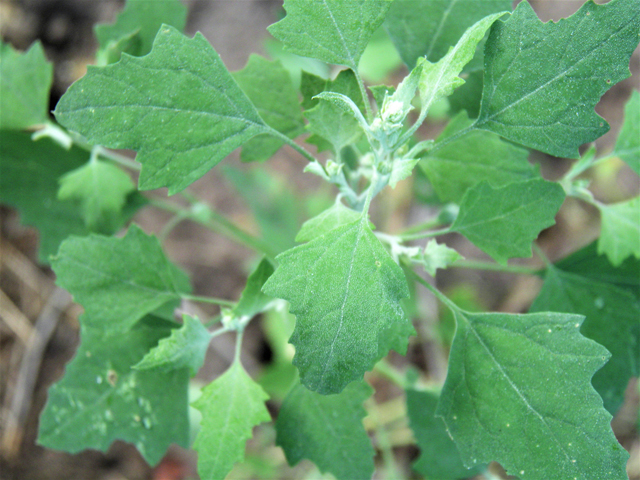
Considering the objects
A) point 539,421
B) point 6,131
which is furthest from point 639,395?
point 6,131

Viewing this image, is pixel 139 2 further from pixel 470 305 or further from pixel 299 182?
pixel 470 305

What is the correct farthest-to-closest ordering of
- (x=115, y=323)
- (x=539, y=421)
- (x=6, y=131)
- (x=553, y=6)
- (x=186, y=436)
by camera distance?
(x=553, y=6)
(x=6, y=131)
(x=186, y=436)
(x=115, y=323)
(x=539, y=421)

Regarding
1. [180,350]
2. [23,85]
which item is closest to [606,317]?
[180,350]

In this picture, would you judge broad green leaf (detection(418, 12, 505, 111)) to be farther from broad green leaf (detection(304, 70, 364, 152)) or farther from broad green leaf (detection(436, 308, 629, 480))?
broad green leaf (detection(436, 308, 629, 480))

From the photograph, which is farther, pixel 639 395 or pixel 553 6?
pixel 553 6

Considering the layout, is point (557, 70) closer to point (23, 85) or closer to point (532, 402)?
point (532, 402)

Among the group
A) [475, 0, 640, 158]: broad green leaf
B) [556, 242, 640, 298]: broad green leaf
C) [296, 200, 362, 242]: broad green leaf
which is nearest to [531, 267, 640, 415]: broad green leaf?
[556, 242, 640, 298]: broad green leaf

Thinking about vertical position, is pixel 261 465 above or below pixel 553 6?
below

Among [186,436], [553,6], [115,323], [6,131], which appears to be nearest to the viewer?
[115,323]
